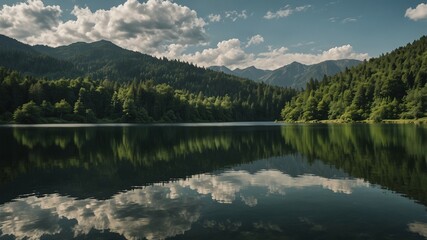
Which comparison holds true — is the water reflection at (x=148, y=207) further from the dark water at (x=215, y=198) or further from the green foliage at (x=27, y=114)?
the green foliage at (x=27, y=114)

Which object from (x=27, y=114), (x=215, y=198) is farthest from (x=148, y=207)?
(x=27, y=114)

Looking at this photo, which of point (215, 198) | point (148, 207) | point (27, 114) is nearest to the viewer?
point (148, 207)

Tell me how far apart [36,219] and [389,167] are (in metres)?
31.9

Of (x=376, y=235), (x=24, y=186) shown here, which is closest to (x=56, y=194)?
(x=24, y=186)

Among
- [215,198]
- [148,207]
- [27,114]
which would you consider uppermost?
[27,114]

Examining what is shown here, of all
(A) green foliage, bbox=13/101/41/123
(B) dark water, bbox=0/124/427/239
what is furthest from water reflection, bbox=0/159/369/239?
(A) green foliage, bbox=13/101/41/123

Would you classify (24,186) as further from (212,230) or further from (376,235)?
(376,235)

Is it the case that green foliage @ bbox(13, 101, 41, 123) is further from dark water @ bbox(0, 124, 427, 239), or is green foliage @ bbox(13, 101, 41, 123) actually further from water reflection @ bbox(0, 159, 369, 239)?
water reflection @ bbox(0, 159, 369, 239)

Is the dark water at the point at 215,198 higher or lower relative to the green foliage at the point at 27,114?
lower

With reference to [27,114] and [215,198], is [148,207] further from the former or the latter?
[27,114]

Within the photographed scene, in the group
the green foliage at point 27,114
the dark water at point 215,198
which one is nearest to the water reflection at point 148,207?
the dark water at point 215,198

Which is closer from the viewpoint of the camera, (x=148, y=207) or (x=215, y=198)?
(x=148, y=207)

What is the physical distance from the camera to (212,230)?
17.0m

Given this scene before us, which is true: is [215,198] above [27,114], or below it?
below
